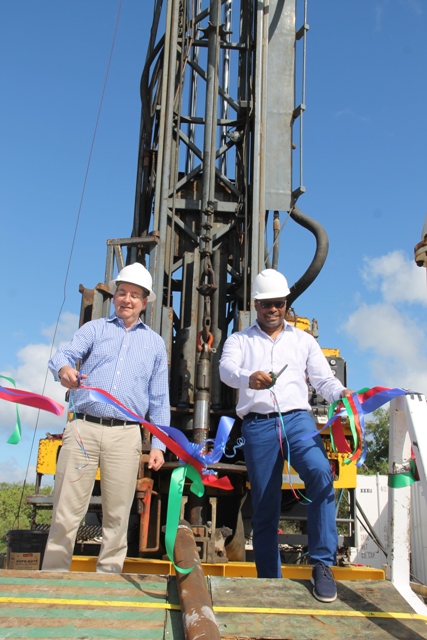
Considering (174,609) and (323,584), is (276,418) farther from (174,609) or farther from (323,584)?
(174,609)

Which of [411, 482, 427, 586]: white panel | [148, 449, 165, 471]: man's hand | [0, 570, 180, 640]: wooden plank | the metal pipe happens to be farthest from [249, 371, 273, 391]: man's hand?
[411, 482, 427, 586]: white panel

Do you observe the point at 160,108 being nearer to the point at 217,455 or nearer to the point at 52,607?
the point at 217,455

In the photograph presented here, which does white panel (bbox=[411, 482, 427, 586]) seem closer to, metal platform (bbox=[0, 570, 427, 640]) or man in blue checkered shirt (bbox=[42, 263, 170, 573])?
man in blue checkered shirt (bbox=[42, 263, 170, 573])

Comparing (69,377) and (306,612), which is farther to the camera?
(69,377)

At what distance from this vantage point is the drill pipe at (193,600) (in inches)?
105

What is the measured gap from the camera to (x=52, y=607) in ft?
9.89

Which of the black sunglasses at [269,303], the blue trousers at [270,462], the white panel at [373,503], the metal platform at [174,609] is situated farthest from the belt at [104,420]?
the white panel at [373,503]

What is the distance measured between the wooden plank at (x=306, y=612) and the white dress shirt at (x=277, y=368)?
1.06m

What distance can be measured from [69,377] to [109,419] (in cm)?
42

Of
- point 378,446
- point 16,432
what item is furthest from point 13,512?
point 16,432

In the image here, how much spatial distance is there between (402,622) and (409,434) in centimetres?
86

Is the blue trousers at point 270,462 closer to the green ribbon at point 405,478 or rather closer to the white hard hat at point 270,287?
the green ribbon at point 405,478

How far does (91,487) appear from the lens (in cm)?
419

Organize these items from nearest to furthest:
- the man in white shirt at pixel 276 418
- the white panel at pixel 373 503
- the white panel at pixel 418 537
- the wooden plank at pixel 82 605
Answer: the wooden plank at pixel 82 605, the man in white shirt at pixel 276 418, the white panel at pixel 418 537, the white panel at pixel 373 503
